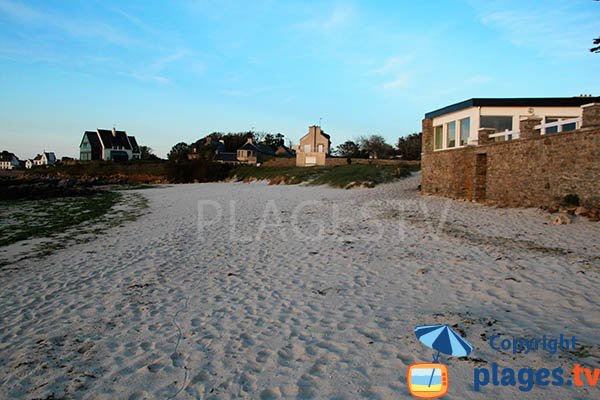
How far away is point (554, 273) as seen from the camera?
20.6 ft

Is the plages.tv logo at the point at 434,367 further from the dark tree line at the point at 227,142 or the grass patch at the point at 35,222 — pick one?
the dark tree line at the point at 227,142

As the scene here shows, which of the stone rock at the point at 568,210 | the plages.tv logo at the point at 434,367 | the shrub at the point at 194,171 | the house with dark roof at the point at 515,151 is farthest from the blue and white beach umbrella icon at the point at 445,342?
the shrub at the point at 194,171

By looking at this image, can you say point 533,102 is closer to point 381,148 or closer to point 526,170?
point 526,170

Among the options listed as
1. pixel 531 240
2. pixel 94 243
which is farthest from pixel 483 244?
pixel 94 243

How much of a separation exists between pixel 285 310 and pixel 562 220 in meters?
8.71

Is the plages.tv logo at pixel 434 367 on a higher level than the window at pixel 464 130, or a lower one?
lower

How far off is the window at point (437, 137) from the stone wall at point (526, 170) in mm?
841

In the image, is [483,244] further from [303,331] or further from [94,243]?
[94,243]

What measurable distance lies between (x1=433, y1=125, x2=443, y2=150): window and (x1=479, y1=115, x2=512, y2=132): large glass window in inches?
123

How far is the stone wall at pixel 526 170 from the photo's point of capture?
1074 centimetres

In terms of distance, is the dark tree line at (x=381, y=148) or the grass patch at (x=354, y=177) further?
the dark tree line at (x=381, y=148)

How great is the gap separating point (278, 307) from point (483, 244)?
5.54 m

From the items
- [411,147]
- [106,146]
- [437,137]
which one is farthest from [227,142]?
[437,137]

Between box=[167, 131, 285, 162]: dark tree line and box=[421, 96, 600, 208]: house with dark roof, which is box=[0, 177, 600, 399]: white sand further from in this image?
box=[167, 131, 285, 162]: dark tree line
